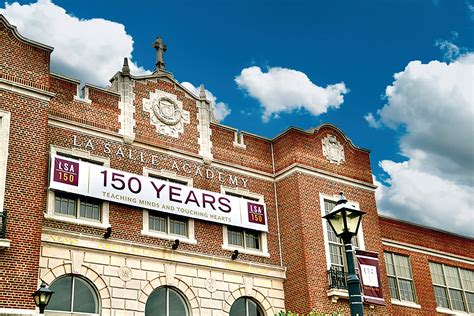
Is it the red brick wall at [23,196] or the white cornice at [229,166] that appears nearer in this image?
the red brick wall at [23,196]

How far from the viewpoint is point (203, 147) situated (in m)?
26.5

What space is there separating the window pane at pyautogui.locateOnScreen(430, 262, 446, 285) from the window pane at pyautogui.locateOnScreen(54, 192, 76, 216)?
18921mm

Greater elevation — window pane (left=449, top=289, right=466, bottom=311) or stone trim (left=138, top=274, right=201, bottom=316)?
window pane (left=449, top=289, right=466, bottom=311)

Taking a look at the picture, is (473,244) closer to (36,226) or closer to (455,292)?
(455,292)

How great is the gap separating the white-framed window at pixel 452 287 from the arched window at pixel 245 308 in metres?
11.3

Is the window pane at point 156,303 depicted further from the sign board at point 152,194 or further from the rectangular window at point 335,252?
the rectangular window at point 335,252

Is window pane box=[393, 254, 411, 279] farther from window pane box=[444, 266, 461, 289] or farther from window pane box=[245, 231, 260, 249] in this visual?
window pane box=[245, 231, 260, 249]

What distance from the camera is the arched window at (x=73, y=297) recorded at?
67.8 feet

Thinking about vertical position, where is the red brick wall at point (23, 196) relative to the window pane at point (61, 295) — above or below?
above

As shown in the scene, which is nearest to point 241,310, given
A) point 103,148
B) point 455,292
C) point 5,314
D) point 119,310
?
point 119,310

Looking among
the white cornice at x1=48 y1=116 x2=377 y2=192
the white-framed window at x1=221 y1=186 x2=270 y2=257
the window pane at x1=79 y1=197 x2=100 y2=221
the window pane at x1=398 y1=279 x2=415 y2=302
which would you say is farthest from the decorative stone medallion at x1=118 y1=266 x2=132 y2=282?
the window pane at x1=398 y1=279 x2=415 y2=302

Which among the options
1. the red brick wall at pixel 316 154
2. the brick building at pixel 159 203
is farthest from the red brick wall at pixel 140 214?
the red brick wall at pixel 316 154

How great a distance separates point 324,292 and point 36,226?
1139 cm

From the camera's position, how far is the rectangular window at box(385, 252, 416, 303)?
31.0m
